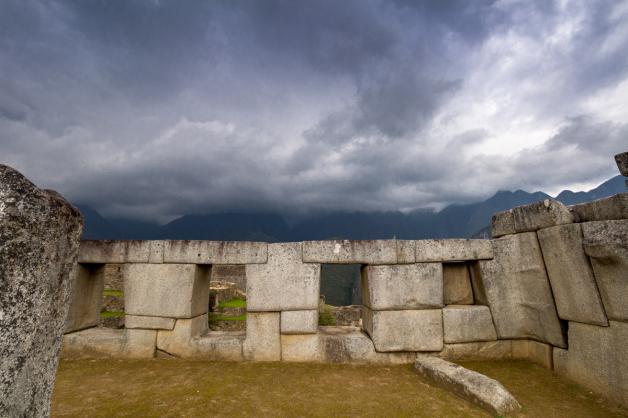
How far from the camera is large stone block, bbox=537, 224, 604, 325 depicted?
429 cm

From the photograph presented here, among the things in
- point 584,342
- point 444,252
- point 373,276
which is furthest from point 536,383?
point 373,276

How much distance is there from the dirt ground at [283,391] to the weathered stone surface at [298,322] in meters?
0.52

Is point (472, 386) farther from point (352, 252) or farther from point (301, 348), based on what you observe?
point (301, 348)

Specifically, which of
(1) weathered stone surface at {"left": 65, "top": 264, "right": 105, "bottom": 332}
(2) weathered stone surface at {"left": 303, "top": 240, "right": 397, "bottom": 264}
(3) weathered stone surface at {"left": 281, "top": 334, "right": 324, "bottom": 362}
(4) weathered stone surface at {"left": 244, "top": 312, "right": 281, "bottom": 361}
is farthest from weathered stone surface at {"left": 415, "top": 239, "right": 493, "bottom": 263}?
(1) weathered stone surface at {"left": 65, "top": 264, "right": 105, "bottom": 332}

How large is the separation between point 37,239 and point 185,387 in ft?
11.5

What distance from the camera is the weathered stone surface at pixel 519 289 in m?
5.12

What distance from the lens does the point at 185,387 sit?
169 inches

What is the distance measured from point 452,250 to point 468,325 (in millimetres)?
1252

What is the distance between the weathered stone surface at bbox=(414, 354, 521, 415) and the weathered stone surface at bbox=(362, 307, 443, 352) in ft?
1.82

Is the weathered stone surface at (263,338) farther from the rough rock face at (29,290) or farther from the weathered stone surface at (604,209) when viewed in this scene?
the weathered stone surface at (604,209)

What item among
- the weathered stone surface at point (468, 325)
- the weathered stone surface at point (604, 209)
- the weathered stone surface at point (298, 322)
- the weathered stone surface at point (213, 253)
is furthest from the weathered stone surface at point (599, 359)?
the weathered stone surface at point (213, 253)

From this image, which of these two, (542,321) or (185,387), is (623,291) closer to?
(542,321)

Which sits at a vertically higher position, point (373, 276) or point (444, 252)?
point (444, 252)

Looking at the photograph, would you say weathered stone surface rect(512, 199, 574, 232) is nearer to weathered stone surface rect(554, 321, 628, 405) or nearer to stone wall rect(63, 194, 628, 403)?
stone wall rect(63, 194, 628, 403)
